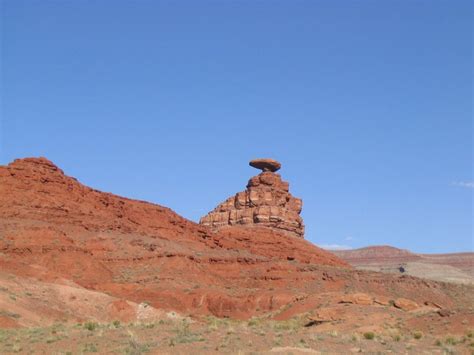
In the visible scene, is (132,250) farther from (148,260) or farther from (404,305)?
(404,305)

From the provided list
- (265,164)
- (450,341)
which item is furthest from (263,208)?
(450,341)

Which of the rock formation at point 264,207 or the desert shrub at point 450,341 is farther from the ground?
the rock formation at point 264,207

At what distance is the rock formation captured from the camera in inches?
2813

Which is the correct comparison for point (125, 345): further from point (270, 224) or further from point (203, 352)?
point (270, 224)

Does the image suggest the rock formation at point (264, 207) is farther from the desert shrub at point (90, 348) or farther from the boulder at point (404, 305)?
the desert shrub at point (90, 348)

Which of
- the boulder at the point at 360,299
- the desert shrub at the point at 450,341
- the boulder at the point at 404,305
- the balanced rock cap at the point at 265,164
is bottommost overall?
the desert shrub at the point at 450,341

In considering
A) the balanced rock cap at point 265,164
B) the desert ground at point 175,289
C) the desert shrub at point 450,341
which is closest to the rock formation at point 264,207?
the balanced rock cap at point 265,164

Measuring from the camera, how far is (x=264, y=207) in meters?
71.7

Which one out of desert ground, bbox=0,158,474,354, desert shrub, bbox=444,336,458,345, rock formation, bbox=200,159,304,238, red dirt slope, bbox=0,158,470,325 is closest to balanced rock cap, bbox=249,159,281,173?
rock formation, bbox=200,159,304,238

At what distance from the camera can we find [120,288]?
46.2 meters

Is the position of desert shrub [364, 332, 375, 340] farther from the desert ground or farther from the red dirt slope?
the red dirt slope

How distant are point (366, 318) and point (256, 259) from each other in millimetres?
25378

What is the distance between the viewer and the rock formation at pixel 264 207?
7144cm

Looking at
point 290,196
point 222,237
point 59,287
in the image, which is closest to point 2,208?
point 59,287
